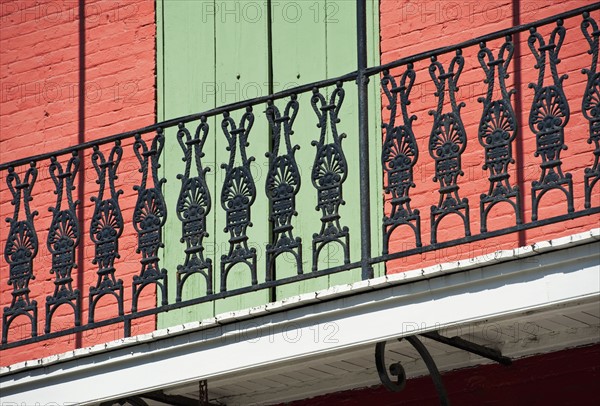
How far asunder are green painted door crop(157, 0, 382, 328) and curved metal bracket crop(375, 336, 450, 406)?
131 centimetres

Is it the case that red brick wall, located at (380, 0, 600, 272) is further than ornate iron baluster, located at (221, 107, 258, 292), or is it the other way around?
red brick wall, located at (380, 0, 600, 272)

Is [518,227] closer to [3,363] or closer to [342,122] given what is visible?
[342,122]

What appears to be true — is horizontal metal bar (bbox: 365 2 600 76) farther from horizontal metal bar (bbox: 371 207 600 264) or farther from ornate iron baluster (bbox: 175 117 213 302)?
ornate iron baluster (bbox: 175 117 213 302)

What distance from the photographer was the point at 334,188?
26.8 ft

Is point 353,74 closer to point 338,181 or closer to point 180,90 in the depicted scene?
point 338,181

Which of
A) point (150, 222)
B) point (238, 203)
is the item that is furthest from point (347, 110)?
point (150, 222)

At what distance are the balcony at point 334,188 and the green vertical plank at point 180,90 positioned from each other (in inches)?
0.9

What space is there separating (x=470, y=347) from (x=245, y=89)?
102 inches

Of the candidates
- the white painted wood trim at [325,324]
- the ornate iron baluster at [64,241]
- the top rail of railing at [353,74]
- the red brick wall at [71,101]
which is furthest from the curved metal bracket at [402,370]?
the red brick wall at [71,101]

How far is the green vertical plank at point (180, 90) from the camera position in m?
9.97

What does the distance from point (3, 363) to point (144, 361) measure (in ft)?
7.94

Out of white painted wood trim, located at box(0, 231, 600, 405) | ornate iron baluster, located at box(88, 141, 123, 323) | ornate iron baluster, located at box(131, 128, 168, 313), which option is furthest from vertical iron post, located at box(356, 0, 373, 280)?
ornate iron baluster, located at box(88, 141, 123, 323)

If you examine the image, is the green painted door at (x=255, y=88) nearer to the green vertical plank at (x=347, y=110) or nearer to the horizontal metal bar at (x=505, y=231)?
the green vertical plank at (x=347, y=110)

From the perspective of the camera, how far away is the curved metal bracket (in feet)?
26.5
